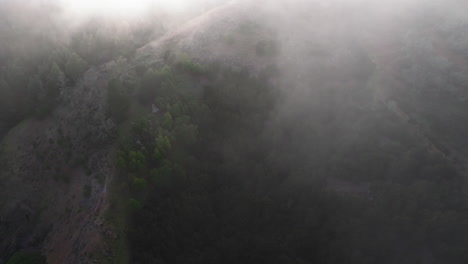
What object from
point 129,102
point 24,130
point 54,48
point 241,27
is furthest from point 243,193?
point 54,48

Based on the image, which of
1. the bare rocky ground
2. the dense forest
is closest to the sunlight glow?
the dense forest

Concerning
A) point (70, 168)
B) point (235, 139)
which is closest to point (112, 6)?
point (70, 168)

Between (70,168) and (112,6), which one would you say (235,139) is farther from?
(112,6)

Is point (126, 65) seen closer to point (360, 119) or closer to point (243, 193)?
point (243, 193)

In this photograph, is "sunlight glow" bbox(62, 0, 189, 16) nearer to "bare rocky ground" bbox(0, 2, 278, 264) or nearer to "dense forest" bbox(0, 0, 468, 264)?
"dense forest" bbox(0, 0, 468, 264)

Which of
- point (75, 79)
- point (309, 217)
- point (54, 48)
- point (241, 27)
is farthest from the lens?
point (241, 27)
